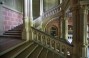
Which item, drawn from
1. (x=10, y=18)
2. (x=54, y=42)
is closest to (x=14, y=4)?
(x=10, y=18)

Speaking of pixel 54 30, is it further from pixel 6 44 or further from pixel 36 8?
pixel 6 44

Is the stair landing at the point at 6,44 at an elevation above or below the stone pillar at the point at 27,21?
below

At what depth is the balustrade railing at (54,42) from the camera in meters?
4.62

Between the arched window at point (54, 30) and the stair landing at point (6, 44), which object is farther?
the arched window at point (54, 30)

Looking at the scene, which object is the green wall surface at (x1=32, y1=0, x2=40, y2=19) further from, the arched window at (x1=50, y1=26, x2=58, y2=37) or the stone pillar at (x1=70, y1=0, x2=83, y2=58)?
the stone pillar at (x1=70, y1=0, x2=83, y2=58)

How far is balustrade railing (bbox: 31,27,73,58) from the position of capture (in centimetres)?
462

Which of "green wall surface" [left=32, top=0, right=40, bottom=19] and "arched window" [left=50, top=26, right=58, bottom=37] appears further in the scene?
"arched window" [left=50, top=26, right=58, bottom=37]

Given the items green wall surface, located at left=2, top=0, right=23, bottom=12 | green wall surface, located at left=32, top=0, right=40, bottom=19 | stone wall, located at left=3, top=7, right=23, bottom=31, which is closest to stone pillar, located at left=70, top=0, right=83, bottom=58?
stone wall, located at left=3, top=7, right=23, bottom=31

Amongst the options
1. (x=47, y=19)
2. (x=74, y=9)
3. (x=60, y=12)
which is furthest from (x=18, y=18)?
(x=74, y=9)

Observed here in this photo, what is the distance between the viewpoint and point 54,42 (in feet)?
15.9

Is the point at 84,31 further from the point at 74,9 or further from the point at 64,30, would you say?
the point at 64,30

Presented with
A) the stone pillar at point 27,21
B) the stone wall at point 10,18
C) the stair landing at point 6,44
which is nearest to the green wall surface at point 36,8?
the stone wall at point 10,18

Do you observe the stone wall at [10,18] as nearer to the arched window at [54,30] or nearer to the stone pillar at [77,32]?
the arched window at [54,30]

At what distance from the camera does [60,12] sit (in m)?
8.34
